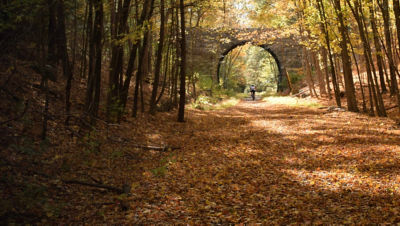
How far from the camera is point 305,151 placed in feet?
22.2

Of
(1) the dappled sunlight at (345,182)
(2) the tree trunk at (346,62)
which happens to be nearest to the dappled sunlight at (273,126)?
(2) the tree trunk at (346,62)

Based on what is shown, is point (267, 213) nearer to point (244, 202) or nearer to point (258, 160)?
point (244, 202)

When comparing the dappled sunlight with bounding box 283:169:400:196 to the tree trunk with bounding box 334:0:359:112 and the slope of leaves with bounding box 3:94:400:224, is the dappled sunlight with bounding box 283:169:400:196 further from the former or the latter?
the tree trunk with bounding box 334:0:359:112

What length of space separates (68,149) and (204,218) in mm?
3375

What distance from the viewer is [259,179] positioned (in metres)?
5.23

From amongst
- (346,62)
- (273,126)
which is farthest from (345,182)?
(346,62)

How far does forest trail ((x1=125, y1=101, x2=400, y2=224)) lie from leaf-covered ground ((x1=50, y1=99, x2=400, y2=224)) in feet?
0.04

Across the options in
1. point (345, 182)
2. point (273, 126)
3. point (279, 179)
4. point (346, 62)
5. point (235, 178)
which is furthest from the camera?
point (346, 62)

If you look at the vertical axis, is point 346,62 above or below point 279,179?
above

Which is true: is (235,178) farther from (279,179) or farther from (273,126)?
(273,126)

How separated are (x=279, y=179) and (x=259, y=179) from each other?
0.32 metres

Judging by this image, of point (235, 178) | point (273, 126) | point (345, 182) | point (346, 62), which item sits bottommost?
point (345, 182)

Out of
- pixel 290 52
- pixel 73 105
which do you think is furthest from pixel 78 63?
pixel 290 52

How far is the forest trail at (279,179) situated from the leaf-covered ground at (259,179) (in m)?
0.01
